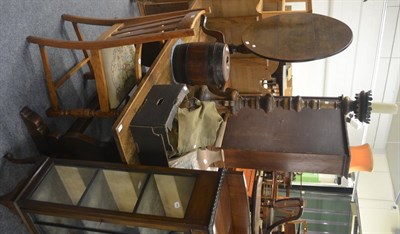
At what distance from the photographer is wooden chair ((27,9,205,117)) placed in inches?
61.6

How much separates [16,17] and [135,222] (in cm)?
137

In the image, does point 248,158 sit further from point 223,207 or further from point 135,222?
point 135,222

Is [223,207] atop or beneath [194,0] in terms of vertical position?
beneath

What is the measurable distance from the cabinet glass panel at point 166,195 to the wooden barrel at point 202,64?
0.74 metres

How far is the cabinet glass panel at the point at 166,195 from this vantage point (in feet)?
4.17

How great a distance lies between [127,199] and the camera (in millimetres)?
1362

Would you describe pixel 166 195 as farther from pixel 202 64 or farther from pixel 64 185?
pixel 202 64

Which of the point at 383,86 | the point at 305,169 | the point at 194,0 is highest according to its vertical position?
the point at 194,0

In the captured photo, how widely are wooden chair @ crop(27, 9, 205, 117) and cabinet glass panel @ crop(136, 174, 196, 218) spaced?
1.77ft

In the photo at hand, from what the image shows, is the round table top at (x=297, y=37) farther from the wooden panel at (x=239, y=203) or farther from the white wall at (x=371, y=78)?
the white wall at (x=371, y=78)

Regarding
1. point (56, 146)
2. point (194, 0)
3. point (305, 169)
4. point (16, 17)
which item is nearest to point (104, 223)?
point (56, 146)

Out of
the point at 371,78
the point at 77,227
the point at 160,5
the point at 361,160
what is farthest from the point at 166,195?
the point at 371,78

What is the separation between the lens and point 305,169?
1.79 metres

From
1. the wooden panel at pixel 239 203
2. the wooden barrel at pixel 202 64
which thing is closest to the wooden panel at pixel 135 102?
the wooden barrel at pixel 202 64
